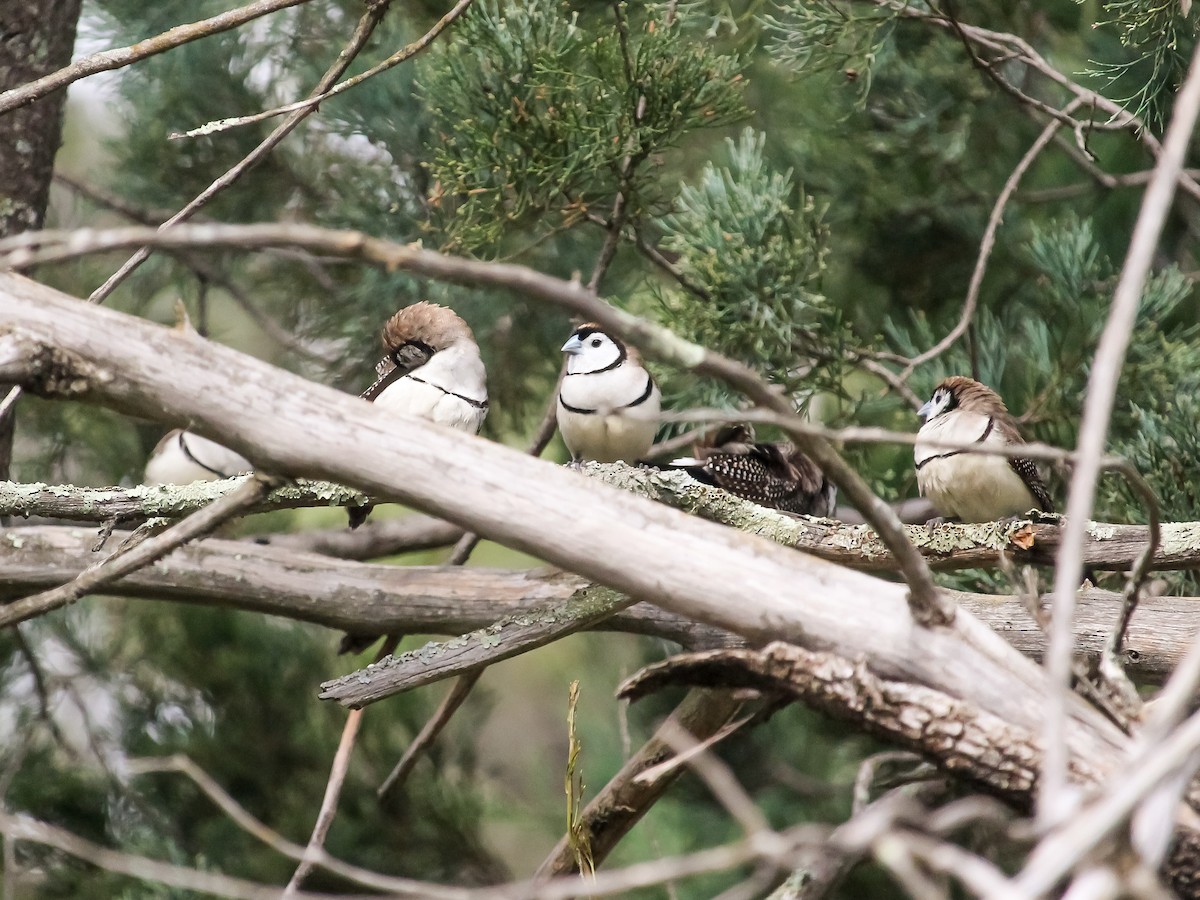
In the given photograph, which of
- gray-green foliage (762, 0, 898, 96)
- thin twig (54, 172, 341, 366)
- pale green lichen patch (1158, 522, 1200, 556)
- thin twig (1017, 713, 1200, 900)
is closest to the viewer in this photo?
thin twig (1017, 713, 1200, 900)

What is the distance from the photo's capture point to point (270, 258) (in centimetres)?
410

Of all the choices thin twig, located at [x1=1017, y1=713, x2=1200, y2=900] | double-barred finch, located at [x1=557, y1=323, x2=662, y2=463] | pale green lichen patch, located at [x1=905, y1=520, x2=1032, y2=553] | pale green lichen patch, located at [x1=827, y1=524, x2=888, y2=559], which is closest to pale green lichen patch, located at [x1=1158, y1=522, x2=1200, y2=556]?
pale green lichen patch, located at [x1=905, y1=520, x2=1032, y2=553]

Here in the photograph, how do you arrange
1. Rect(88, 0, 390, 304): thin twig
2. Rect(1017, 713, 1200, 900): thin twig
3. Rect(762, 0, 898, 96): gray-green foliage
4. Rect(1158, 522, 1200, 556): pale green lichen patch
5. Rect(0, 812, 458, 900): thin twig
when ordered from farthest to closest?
Rect(762, 0, 898, 96): gray-green foliage < Rect(1158, 522, 1200, 556): pale green lichen patch < Rect(88, 0, 390, 304): thin twig < Rect(0, 812, 458, 900): thin twig < Rect(1017, 713, 1200, 900): thin twig

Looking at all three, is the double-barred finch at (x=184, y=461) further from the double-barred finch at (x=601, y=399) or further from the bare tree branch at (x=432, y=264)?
the bare tree branch at (x=432, y=264)

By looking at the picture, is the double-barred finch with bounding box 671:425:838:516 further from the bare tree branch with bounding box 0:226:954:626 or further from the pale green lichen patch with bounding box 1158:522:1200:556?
the bare tree branch with bounding box 0:226:954:626

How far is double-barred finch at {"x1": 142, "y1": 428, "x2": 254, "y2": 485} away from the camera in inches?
143

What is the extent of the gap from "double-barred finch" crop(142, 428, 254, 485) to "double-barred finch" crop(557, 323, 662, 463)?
100 centimetres

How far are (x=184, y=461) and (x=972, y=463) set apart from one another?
7.02 ft

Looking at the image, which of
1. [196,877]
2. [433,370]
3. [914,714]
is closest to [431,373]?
[433,370]

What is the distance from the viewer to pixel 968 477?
296 cm

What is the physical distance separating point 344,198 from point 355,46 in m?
1.47

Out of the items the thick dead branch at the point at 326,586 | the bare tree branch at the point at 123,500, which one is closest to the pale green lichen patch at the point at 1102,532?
the thick dead branch at the point at 326,586

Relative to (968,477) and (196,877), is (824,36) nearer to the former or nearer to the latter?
(968,477)

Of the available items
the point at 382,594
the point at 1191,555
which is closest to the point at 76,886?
the point at 382,594
